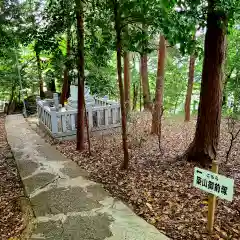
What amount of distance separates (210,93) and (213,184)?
8.32 feet

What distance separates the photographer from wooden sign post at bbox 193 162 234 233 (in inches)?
104

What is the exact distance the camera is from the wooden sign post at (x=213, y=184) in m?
2.64

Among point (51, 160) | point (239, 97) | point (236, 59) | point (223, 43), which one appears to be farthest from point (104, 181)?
point (236, 59)

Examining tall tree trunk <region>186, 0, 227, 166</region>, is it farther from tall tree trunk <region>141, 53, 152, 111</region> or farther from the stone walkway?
tall tree trunk <region>141, 53, 152, 111</region>

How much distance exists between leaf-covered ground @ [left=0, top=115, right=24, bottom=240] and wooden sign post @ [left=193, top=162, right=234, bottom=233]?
248cm

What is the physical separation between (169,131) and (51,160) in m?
4.77

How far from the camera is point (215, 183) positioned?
109 inches

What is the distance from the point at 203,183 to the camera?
2.90m

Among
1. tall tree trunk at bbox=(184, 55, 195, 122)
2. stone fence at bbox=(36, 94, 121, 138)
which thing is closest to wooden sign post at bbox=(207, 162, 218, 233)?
stone fence at bbox=(36, 94, 121, 138)

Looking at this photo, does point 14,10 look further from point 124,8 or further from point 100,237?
point 100,237

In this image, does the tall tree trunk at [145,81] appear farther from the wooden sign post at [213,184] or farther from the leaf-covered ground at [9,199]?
the wooden sign post at [213,184]

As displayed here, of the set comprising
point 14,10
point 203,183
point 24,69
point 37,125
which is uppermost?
point 14,10

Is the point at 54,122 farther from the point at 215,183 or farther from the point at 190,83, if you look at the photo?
the point at 215,183

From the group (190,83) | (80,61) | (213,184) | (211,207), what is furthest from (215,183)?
(190,83)
